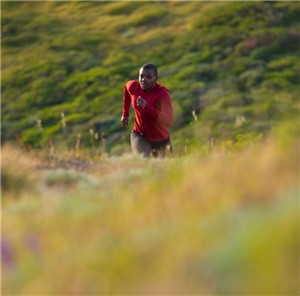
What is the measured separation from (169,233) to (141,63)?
42.1 metres

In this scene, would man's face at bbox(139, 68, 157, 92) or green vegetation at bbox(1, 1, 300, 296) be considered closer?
green vegetation at bbox(1, 1, 300, 296)

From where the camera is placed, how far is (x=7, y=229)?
5.75 meters

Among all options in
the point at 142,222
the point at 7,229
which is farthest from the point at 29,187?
the point at 142,222

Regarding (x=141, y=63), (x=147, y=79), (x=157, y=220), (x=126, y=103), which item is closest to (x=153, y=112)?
(x=147, y=79)

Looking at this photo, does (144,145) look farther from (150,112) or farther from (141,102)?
(141,102)

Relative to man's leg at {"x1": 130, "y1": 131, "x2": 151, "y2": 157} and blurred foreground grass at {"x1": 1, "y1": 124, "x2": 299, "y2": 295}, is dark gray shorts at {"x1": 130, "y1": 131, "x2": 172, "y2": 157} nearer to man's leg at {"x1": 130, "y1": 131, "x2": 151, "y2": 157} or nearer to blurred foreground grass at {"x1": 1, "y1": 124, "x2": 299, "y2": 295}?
man's leg at {"x1": 130, "y1": 131, "x2": 151, "y2": 157}

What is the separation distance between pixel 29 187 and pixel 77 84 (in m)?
38.2

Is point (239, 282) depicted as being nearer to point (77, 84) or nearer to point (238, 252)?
point (238, 252)

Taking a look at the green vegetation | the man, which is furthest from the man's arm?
the green vegetation

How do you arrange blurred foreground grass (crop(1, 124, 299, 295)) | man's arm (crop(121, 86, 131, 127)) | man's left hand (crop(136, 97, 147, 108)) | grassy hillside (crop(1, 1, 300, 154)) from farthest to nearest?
grassy hillside (crop(1, 1, 300, 154)) < man's arm (crop(121, 86, 131, 127)) < man's left hand (crop(136, 97, 147, 108)) < blurred foreground grass (crop(1, 124, 299, 295))

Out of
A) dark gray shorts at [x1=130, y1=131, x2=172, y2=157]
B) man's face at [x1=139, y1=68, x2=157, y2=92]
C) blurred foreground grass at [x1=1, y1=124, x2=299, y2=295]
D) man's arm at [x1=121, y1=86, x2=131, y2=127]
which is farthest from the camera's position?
man's arm at [x1=121, y1=86, x2=131, y2=127]

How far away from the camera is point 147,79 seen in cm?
1130

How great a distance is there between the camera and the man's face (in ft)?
36.9

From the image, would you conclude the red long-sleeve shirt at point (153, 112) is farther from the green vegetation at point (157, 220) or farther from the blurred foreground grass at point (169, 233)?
the blurred foreground grass at point (169, 233)
